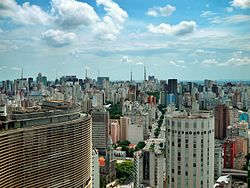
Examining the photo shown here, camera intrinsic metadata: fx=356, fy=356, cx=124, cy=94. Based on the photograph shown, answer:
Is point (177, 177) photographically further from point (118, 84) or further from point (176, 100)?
point (118, 84)

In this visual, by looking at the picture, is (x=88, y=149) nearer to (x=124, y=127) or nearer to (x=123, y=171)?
(x=123, y=171)

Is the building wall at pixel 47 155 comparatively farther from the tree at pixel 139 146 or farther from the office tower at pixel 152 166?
the tree at pixel 139 146

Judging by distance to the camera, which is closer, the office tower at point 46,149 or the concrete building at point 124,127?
the office tower at point 46,149

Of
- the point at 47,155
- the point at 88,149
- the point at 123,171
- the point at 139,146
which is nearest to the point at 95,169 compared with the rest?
the point at 88,149

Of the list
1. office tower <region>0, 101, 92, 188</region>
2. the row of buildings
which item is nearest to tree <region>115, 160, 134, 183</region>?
the row of buildings

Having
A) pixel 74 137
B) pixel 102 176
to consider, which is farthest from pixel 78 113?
pixel 102 176

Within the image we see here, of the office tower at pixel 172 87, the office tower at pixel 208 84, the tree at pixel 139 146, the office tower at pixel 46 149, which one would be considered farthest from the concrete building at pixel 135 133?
the office tower at pixel 46 149

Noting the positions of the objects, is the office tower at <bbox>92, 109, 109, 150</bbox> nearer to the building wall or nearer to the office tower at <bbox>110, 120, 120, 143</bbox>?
the office tower at <bbox>110, 120, 120, 143</bbox>
